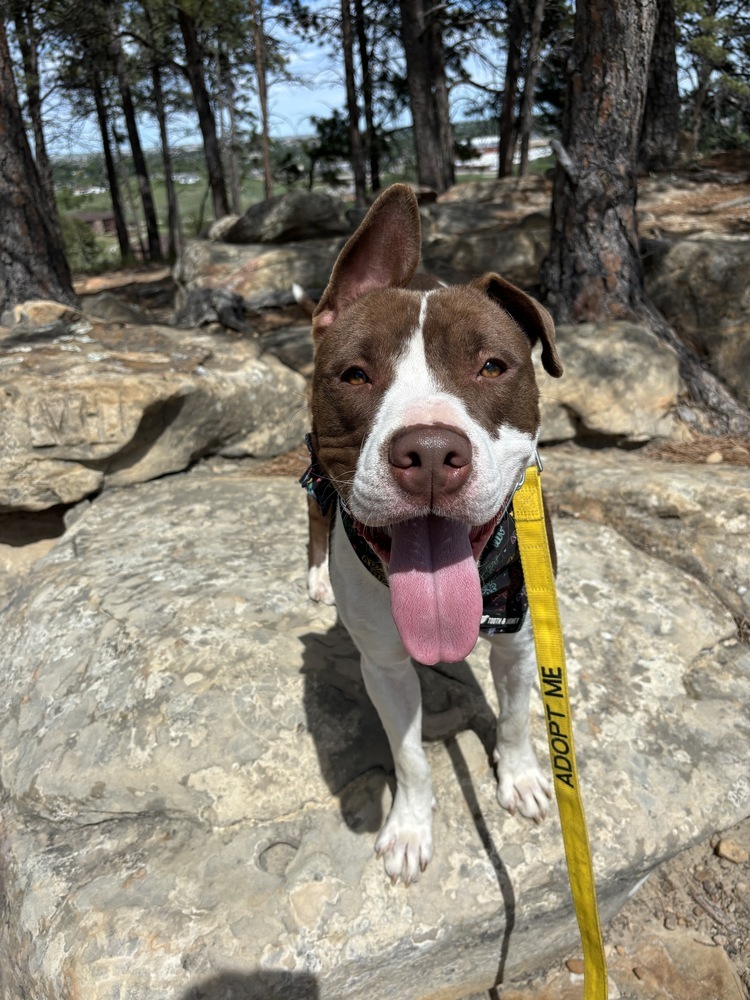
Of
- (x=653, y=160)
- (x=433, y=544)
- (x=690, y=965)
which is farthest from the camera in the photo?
(x=653, y=160)

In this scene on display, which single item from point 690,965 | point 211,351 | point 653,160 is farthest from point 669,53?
point 690,965

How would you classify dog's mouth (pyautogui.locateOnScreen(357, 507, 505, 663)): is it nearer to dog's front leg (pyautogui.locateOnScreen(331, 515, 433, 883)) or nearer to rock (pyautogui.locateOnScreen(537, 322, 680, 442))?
dog's front leg (pyautogui.locateOnScreen(331, 515, 433, 883))

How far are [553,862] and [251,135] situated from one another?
21.0m

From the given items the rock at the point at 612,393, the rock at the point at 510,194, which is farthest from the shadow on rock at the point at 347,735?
the rock at the point at 510,194

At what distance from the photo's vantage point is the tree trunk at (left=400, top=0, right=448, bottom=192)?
43.2ft

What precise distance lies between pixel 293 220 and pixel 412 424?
949 cm

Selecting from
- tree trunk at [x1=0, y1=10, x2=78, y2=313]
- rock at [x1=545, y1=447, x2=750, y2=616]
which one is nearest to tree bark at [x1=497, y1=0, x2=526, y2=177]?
tree trunk at [x1=0, y1=10, x2=78, y2=313]

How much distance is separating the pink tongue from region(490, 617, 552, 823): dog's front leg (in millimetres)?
640

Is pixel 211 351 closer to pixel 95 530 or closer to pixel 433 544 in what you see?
pixel 95 530

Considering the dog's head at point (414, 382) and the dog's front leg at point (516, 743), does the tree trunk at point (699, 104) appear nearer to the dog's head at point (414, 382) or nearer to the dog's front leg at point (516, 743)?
the dog's head at point (414, 382)

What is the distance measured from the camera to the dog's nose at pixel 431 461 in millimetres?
1628

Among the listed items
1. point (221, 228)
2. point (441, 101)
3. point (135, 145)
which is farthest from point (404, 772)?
point (135, 145)

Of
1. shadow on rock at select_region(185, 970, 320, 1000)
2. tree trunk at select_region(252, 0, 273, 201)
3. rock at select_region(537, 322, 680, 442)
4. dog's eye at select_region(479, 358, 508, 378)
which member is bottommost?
shadow on rock at select_region(185, 970, 320, 1000)

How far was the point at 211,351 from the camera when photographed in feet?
20.0
